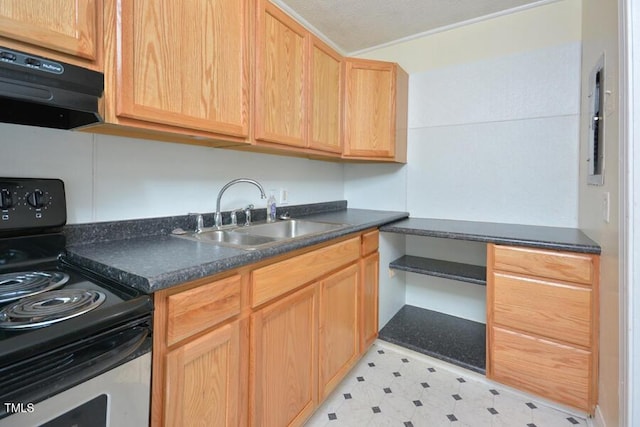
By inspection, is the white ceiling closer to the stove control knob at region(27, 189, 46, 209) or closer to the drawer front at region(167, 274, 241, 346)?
the stove control knob at region(27, 189, 46, 209)

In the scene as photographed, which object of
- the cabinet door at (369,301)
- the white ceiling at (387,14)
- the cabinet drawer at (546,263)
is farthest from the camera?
the white ceiling at (387,14)

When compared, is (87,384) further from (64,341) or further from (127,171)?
(127,171)

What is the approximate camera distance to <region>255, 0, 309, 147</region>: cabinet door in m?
1.48

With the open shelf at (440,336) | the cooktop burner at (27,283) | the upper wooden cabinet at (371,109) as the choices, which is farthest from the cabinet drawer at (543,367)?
the cooktop burner at (27,283)

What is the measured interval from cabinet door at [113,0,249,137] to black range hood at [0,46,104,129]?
0.30 feet

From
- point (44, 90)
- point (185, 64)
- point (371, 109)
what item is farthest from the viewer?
point (371, 109)

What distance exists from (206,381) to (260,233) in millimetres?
938

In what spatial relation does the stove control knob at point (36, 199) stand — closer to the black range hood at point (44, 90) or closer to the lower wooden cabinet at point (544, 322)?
the black range hood at point (44, 90)

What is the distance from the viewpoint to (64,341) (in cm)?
60

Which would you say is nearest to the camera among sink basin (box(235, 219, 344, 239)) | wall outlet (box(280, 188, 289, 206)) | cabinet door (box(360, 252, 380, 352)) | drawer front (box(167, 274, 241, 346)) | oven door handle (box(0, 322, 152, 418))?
oven door handle (box(0, 322, 152, 418))

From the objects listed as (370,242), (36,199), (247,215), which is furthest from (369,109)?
(36,199)

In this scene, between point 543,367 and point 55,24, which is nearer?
point 55,24

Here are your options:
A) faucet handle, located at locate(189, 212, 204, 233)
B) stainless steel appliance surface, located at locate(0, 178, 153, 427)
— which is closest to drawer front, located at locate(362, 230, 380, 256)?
faucet handle, located at locate(189, 212, 204, 233)

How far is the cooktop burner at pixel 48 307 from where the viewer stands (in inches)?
24.2
